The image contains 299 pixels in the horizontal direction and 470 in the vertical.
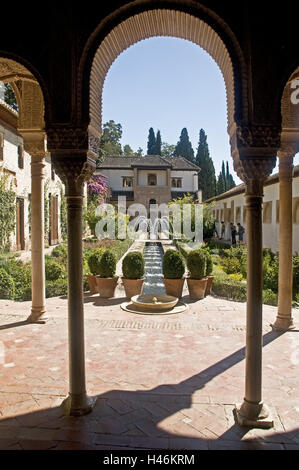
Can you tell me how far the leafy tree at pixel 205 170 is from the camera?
161ft

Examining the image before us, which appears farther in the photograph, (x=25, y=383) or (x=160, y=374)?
(x=160, y=374)

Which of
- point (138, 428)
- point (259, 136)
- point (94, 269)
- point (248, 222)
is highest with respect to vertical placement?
point (259, 136)

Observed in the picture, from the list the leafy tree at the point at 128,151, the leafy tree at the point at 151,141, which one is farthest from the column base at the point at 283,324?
the leafy tree at the point at 128,151

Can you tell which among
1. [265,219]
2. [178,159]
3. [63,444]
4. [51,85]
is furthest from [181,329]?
[178,159]

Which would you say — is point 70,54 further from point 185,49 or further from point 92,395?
point 92,395

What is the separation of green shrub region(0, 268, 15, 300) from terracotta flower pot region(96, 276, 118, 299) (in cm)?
217

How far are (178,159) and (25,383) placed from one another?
1708 inches

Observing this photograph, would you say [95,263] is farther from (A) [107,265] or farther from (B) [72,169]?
(B) [72,169]

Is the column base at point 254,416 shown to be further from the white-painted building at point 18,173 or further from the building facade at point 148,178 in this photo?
the building facade at point 148,178

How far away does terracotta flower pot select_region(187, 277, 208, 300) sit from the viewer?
9023 mm

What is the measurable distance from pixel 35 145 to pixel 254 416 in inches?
214

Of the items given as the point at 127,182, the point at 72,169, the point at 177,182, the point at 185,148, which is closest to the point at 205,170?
the point at 177,182

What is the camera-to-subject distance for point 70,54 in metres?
3.70

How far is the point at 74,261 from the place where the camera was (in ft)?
12.8
